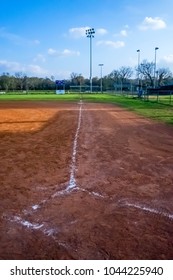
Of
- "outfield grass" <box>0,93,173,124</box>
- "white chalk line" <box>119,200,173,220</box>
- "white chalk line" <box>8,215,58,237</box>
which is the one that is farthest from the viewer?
"outfield grass" <box>0,93,173,124</box>

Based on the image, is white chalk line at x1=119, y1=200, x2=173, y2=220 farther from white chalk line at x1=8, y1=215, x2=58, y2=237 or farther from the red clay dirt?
white chalk line at x1=8, y1=215, x2=58, y2=237

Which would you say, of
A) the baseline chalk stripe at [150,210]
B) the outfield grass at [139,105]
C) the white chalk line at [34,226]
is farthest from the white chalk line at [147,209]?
the outfield grass at [139,105]

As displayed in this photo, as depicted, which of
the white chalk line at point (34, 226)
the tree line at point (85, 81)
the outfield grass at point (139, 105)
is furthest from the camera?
the tree line at point (85, 81)

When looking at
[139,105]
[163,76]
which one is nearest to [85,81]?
[163,76]

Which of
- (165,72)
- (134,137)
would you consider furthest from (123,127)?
(165,72)

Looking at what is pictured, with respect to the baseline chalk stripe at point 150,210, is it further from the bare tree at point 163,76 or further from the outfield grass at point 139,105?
the bare tree at point 163,76

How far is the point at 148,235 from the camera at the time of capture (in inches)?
190

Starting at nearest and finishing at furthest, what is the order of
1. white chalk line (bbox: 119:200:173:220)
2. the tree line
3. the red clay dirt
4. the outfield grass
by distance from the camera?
the red clay dirt, white chalk line (bbox: 119:200:173:220), the outfield grass, the tree line

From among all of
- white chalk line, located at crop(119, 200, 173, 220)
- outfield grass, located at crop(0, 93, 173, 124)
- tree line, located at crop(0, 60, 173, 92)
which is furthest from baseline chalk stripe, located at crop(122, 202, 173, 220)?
tree line, located at crop(0, 60, 173, 92)

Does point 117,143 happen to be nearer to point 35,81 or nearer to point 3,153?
point 3,153

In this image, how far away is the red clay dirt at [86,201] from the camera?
4453 mm

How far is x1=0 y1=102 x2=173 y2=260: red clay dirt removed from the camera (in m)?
4.45
